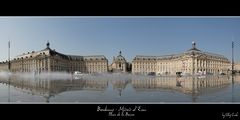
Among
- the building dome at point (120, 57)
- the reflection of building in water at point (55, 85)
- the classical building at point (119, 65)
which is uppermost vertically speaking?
the building dome at point (120, 57)

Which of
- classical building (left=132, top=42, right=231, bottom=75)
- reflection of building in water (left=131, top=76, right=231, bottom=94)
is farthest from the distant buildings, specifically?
reflection of building in water (left=131, top=76, right=231, bottom=94)

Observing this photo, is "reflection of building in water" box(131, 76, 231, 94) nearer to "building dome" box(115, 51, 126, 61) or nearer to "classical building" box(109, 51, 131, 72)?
"classical building" box(109, 51, 131, 72)

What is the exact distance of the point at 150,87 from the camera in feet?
18.8

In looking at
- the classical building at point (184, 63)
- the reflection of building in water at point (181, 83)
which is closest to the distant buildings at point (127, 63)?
the classical building at point (184, 63)

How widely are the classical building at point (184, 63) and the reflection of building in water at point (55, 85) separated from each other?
0.58 m

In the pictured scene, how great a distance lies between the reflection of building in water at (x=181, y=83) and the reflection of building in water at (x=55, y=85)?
53cm

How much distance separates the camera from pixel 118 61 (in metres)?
5.71

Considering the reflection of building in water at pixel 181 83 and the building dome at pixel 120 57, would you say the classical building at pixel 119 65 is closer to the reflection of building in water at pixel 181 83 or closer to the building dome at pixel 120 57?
the building dome at pixel 120 57

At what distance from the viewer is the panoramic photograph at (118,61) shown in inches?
220

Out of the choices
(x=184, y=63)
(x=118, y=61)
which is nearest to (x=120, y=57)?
(x=118, y=61)

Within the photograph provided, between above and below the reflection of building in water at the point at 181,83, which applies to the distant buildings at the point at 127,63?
above

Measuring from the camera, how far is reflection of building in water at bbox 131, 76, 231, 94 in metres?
5.67

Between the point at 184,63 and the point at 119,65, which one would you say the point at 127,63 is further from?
the point at 184,63
